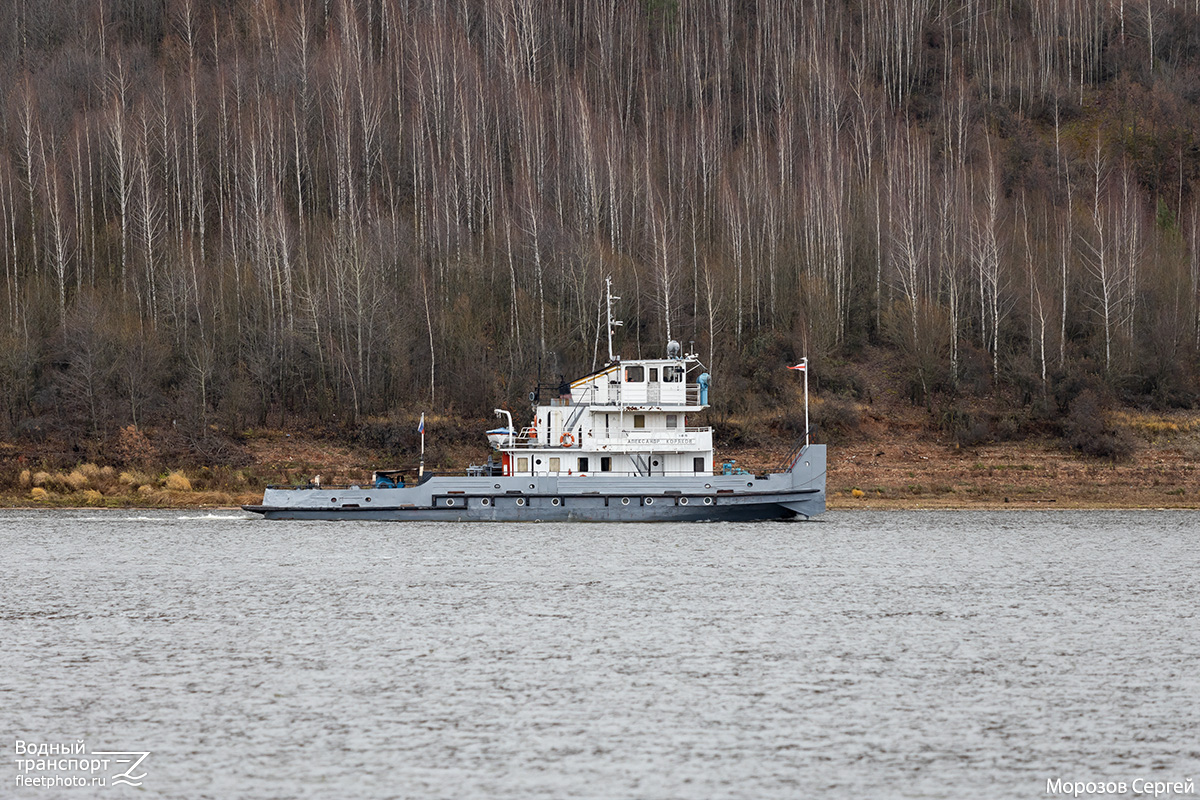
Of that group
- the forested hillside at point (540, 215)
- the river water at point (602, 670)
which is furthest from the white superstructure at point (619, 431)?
the forested hillside at point (540, 215)

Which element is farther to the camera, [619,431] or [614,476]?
[619,431]

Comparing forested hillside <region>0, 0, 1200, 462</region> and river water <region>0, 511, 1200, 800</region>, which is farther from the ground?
forested hillside <region>0, 0, 1200, 462</region>

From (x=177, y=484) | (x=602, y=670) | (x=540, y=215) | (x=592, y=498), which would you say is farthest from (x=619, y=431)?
(x=540, y=215)

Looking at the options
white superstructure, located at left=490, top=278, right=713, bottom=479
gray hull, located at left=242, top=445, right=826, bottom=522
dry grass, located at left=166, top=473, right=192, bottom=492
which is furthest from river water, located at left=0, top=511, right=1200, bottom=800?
dry grass, located at left=166, top=473, right=192, bottom=492

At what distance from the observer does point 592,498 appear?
4166 centimetres

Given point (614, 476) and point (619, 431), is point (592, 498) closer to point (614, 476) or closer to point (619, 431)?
point (614, 476)

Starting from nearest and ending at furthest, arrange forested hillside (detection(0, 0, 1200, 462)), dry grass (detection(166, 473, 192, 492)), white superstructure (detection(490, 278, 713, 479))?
white superstructure (detection(490, 278, 713, 479)) < dry grass (detection(166, 473, 192, 492)) < forested hillside (detection(0, 0, 1200, 462))

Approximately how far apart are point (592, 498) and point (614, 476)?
1109 millimetres

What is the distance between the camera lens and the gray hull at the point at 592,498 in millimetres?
41594

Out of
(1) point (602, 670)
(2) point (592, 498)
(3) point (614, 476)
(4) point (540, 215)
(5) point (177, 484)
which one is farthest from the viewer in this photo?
(4) point (540, 215)

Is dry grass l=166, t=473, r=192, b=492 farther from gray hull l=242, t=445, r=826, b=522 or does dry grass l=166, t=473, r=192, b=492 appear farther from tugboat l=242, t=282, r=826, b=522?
tugboat l=242, t=282, r=826, b=522

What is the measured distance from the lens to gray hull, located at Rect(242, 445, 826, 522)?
41594 millimetres

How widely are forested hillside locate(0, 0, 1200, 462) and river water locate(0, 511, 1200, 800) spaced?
24.0 meters

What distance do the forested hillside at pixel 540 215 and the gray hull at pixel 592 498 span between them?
15.6 m
